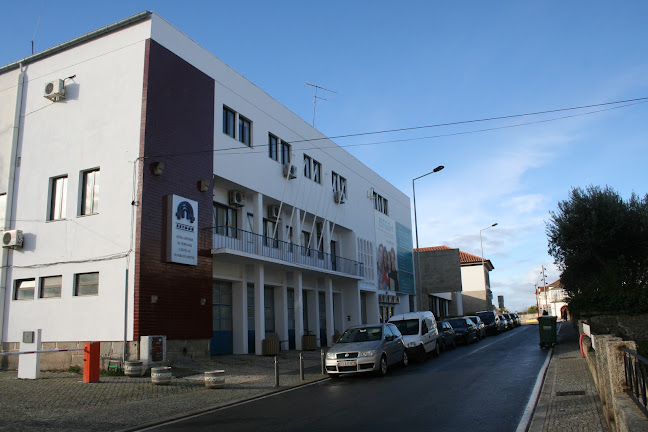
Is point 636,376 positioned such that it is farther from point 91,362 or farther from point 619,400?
point 91,362

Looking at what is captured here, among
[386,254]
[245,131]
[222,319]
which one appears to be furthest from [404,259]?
[222,319]

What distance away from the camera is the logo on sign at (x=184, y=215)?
19.2 metres

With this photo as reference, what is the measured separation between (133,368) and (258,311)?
8.09 metres

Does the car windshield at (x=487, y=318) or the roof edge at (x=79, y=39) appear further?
the car windshield at (x=487, y=318)

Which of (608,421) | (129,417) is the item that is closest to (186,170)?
(129,417)

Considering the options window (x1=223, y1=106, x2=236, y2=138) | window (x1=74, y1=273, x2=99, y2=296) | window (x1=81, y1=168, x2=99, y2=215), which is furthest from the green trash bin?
window (x1=81, y1=168, x2=99, y2=215)

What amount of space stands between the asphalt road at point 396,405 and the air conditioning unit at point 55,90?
14.8m

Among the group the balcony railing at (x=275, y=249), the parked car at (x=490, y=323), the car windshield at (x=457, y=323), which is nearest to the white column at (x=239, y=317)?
the balcony railing at (x=275, y=249)

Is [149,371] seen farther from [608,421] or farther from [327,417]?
[608,421]

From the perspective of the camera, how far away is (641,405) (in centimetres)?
514

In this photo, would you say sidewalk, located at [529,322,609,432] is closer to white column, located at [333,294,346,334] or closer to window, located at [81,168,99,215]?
window, located at [81,168,99,215]

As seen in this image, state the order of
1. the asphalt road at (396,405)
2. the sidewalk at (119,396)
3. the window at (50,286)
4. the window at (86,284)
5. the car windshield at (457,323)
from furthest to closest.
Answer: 1. the car windshield at (457,323)
2. the window at (50,286)
3. the window at (86,284)
4. the sidewalk at (119,396)
5. the asphalt road at (396,405)

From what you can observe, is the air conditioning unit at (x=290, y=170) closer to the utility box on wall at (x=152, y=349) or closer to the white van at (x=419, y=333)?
the white van at (x=419, y=333)

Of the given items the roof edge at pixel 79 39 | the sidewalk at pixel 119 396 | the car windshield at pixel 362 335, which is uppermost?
the roof edge at pixel 79 39
